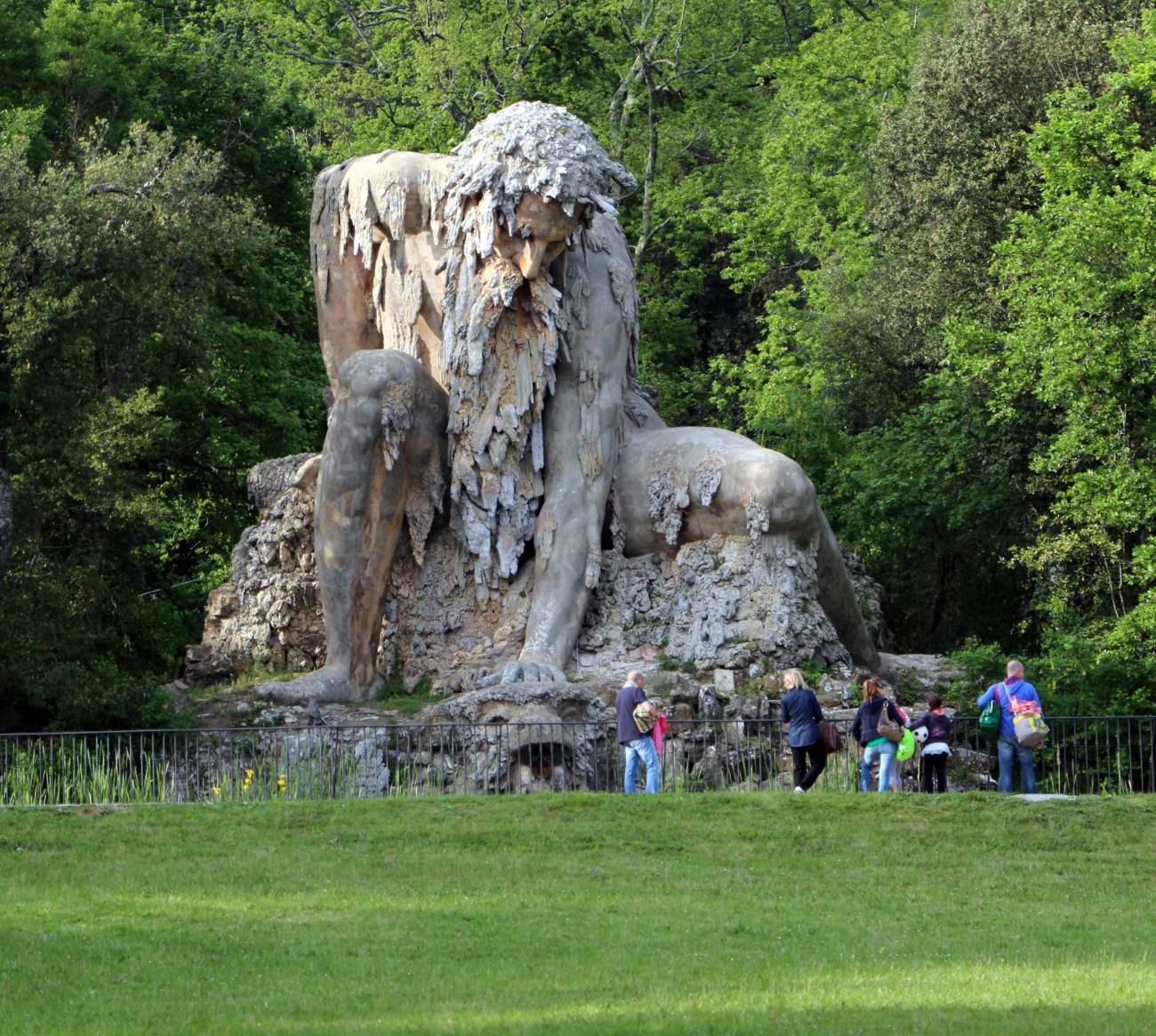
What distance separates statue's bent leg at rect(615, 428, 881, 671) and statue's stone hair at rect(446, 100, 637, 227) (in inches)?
92.7

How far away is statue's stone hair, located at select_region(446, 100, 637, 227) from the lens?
19.8 metres

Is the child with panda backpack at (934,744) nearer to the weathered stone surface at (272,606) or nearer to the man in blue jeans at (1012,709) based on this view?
the man in blue jeans at (1012,709)

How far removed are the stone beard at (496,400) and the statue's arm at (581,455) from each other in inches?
8.1

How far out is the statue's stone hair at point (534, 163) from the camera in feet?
64.9

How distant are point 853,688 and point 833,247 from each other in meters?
20.1

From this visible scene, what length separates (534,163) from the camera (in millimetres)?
19859

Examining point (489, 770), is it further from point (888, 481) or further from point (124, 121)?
point (124, 121)

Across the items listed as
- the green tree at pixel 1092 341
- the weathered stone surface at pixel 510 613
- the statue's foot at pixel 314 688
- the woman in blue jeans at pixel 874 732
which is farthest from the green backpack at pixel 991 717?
the green tree at pixel 1092 341

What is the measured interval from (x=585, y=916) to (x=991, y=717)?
5.96 m

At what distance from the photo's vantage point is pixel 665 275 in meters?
41.9

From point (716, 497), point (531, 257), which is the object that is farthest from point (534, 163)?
point (716, 497)

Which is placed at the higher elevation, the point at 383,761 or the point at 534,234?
the point at 534,234

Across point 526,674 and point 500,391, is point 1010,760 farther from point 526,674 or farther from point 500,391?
point 500,391

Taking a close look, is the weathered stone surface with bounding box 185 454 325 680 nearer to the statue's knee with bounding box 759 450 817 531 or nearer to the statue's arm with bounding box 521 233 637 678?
the statue's arm with bounding box 521 233 637 678
